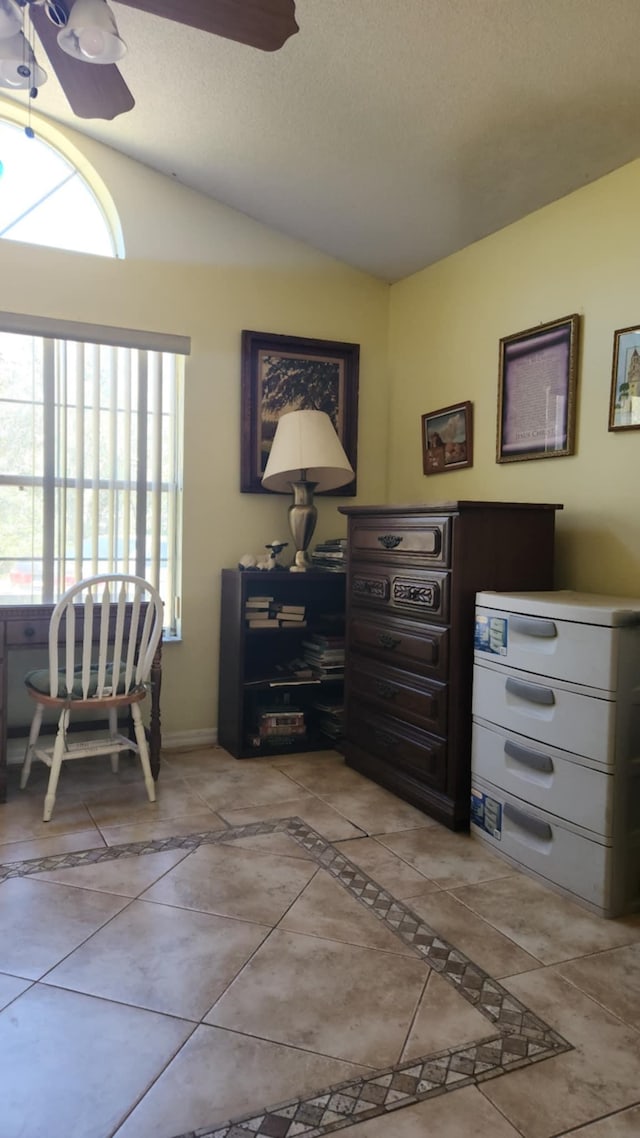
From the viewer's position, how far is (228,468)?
12.4ft

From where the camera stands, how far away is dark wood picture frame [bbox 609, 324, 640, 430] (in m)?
2.56

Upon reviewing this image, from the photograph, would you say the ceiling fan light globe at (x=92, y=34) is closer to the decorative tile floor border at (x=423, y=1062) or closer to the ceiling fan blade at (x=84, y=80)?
the ceiling fan blade at (x=84, y=80)

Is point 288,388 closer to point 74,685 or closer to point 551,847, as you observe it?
point 74,685

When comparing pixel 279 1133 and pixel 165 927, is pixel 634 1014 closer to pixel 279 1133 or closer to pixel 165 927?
pixel 279 1133

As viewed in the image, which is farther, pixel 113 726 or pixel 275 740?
pixel 275 740

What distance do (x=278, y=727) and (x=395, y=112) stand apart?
257cm

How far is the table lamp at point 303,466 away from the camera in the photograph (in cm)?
349

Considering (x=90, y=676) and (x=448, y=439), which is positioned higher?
(x=448, y=439)

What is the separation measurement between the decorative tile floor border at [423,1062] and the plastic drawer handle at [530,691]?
0.71 meters

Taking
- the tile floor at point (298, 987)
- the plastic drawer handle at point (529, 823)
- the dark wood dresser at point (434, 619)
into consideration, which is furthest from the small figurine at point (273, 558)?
the plastic drawer handle at point (529, 823)

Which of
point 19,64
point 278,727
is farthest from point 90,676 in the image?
point 19,64

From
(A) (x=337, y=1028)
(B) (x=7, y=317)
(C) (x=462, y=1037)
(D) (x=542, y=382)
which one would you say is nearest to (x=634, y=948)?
(C) (x=462, y=1037)

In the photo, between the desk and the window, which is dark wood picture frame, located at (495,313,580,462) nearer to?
the window

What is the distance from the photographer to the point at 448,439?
3590mm
